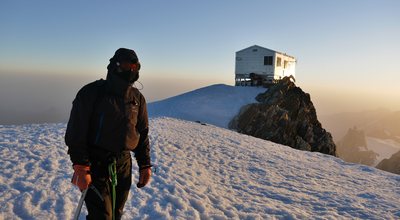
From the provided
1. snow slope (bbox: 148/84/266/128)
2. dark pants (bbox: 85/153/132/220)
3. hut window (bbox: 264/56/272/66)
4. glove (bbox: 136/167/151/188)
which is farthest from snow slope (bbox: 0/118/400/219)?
hut window (bbox: 264/56/272/66)

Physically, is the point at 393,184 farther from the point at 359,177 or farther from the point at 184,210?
the point at 184,210

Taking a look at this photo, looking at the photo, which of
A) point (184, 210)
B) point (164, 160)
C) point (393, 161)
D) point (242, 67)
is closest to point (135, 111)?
point (184, 210)

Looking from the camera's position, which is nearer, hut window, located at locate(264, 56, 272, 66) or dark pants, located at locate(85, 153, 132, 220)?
dark pants, located at locate(85, 153, 132, 220)

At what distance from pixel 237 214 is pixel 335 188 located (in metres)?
6.52

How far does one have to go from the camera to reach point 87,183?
4395 mm

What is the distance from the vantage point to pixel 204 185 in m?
11.9

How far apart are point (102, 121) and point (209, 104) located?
3399cm

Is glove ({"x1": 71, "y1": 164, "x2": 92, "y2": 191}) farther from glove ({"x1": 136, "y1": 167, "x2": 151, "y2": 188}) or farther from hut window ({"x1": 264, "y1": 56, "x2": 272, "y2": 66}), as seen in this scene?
hut window ({"x1": 264, "y1": 56, "x2": 272, "y2": 66})

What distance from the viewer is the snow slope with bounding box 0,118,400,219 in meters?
8.85

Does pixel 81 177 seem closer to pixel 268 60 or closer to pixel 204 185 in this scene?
pixel 204 185

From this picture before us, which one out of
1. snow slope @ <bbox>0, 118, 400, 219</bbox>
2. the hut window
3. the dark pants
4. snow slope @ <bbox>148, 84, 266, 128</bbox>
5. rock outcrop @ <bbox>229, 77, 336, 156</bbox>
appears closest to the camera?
the dark pants

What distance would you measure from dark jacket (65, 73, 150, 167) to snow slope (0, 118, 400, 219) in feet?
13.1

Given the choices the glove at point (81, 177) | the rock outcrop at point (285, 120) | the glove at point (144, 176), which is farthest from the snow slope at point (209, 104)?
the glove at point (81, 177)

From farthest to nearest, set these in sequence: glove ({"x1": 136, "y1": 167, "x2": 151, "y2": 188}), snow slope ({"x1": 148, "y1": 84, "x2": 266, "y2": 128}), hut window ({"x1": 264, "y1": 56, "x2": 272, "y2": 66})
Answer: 1. hut window ({"x1": 264, "y1": 56, "x2": 272, "y2": 66})
2. snow slope ({"x1": 148, "y1": 84, "x2": 266, "y2": 128})
3. glove ({"x1": 136, "y1": 167, "x2": 151, "y2": 188})
